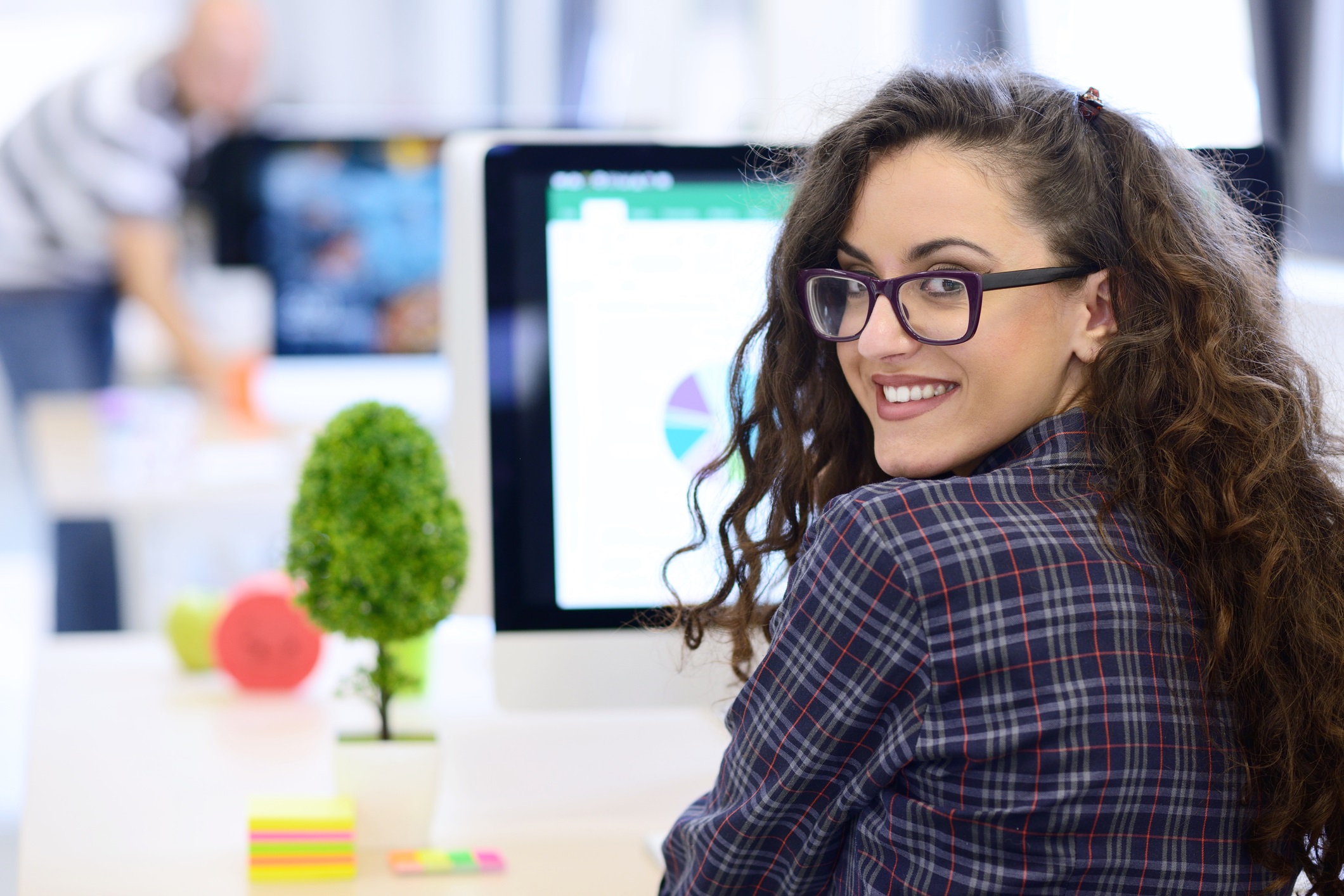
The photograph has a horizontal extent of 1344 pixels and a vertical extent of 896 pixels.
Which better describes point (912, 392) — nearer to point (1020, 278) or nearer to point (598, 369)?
point (1020, 278)

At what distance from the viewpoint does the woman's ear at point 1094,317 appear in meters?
0.83

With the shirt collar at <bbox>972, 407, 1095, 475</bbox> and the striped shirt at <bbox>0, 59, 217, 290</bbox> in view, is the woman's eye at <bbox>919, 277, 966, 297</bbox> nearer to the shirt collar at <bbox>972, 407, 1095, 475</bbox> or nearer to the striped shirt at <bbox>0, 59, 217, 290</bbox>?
the shirt collar at <bbox>972, 407, 1095, 475</bbox>

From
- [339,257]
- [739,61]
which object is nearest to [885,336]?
[739,61]

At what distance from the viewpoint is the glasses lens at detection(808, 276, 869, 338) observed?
88 cm

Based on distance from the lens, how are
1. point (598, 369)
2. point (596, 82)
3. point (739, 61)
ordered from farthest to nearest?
point (596, 82)
point (739, 61)
point (598, 369)

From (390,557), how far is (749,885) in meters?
0.38

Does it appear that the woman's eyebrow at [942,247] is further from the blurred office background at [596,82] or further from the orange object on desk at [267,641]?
the orange object on desk at [267,641]

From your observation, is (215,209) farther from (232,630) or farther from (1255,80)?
(1255,80)

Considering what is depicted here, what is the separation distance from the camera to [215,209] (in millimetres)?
Result: 2922

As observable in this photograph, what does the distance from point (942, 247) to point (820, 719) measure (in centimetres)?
29

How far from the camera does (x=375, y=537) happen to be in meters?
0.99

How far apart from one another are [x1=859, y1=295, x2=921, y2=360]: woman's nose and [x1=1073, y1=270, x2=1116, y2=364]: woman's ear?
10 cm

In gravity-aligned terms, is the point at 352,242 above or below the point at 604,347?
above

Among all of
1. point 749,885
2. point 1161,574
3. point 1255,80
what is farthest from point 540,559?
point 1255,80
